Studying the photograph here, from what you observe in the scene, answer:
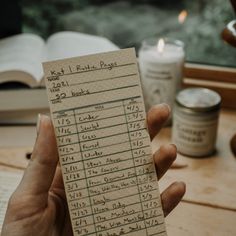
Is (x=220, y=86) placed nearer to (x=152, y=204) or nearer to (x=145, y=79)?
(x=145, y=79)

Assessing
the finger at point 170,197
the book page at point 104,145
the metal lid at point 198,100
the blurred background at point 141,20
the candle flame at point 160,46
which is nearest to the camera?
the book page at point 104,145

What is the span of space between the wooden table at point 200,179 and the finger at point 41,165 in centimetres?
23

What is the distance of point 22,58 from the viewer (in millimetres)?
953

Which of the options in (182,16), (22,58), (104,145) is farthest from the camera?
(182,16)

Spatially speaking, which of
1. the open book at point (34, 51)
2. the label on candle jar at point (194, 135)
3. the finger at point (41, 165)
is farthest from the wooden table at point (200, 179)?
the finger at point (41, 165)

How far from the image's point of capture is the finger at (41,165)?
0.58 meters

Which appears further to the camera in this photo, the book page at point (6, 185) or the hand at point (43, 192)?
the book page at point (6, 185)

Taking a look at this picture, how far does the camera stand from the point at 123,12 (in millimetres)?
1233

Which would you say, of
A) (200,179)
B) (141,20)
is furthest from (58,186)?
(141,20)

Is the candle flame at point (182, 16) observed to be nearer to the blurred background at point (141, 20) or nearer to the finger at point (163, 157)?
the blurred background at point (141, 20)

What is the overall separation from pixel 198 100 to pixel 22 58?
36 centimetres

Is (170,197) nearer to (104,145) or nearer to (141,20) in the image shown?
(104,145)

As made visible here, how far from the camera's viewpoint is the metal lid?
85 centimetres

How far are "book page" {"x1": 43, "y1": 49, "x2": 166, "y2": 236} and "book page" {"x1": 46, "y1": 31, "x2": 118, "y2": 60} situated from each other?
40cm
